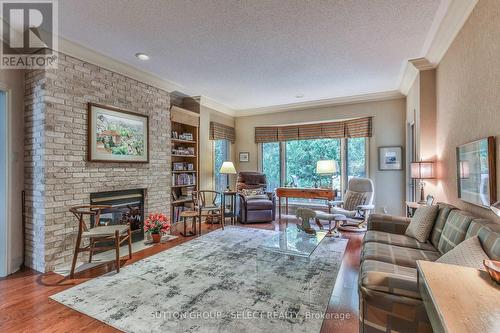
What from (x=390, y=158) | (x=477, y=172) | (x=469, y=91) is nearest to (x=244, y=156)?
(x=390, y=158)

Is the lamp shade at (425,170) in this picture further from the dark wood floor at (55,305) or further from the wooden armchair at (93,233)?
the wooden armchair at (93,233)

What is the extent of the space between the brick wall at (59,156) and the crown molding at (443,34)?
157 inches

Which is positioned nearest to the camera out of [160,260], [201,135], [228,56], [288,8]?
[288,8]

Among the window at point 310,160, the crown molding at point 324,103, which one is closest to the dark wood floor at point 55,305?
the window at point 310,160

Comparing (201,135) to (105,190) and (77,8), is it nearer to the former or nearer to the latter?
(105,190)

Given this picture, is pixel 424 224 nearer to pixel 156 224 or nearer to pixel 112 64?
pixel 156 224

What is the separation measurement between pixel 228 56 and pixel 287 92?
1.86 metres

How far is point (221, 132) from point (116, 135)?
2725mm

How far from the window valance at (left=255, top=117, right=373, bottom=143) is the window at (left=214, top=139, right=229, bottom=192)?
2.80ft

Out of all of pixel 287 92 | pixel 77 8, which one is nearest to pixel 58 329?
pixel 77 8

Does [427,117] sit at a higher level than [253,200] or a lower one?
higher

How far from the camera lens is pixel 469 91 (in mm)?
2209

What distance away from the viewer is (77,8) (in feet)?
7.47

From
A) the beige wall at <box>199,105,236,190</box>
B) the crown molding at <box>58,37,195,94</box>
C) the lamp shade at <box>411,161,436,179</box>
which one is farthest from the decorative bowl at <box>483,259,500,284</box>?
the beige wall at <box>199,105,236,190</box>
